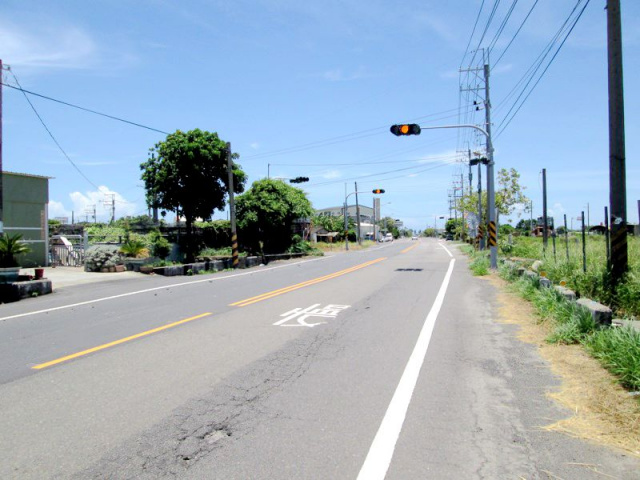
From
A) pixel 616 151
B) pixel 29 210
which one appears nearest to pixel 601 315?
pixel 616 151

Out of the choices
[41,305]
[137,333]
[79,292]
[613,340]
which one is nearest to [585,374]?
[613,340]

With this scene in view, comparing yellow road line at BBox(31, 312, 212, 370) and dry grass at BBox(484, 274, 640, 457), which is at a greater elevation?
yellow road line at BBox(31, 312, 212, 370)

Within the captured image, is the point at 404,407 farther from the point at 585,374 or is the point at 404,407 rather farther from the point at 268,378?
the point at 585,374

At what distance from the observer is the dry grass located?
4.32 metres

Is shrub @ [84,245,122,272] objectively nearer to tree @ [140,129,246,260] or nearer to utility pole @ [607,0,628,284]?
tree @ [140,129,246,260]

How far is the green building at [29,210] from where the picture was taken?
906 inches

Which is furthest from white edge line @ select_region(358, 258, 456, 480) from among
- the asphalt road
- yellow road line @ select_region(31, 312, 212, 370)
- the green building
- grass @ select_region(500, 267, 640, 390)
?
the green building

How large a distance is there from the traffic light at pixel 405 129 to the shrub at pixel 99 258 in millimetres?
13411

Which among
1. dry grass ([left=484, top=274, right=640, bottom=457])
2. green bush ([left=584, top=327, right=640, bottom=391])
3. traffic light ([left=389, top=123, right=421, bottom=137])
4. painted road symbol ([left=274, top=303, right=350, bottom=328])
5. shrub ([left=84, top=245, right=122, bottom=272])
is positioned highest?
traffic light ([left=389, top=123, right=421, bottom=137])

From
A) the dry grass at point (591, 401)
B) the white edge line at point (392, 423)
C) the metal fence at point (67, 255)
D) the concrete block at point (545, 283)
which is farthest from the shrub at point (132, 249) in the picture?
the dry grass at point (591, 401)

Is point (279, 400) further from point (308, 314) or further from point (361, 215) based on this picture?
point (361, 215)

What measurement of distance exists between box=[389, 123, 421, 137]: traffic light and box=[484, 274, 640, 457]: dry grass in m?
11.7

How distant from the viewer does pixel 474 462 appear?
3.81 m

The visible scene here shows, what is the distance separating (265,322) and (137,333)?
2329 millimetres
